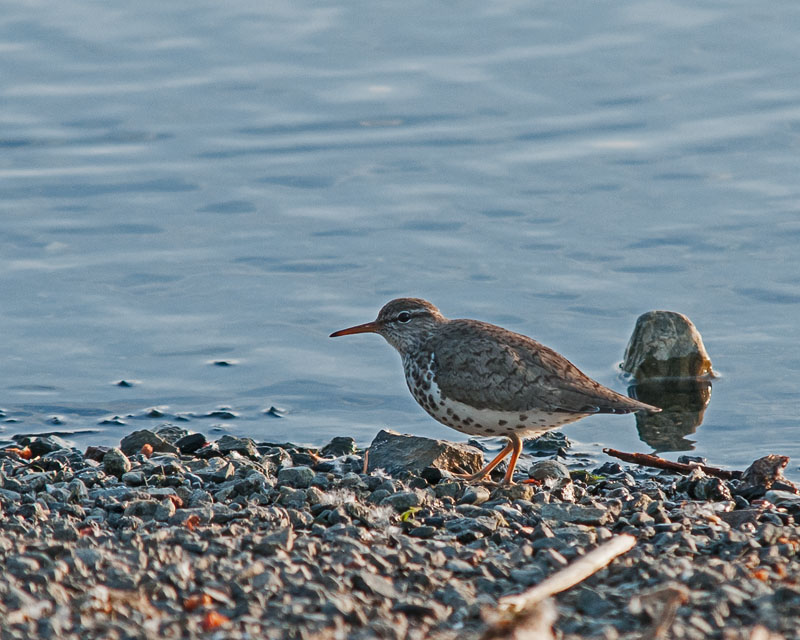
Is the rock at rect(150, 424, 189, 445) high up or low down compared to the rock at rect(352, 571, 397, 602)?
down

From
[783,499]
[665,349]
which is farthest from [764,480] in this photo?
[665,349]

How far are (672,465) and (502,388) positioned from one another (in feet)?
5.42

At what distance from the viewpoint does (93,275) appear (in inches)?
555

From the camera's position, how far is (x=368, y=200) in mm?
15617

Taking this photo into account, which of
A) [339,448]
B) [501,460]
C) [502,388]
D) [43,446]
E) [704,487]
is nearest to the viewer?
[704,487]

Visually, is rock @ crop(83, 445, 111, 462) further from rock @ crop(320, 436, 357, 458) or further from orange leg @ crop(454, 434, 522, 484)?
orange leg @ crop(454, 434, 522, 484)

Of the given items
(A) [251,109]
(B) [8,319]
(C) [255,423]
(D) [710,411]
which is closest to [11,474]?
(C) [255,423]

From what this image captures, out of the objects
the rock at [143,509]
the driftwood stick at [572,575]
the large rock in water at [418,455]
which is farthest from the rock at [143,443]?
the driftwood stick at [572,575]

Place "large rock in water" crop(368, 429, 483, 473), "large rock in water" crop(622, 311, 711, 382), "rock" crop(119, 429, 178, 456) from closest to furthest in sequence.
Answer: "large rock in water" crop(368, 429, 483, 473) → "rock" crop(119, 429, 178, 456) → "large rock in water" crop(622, 311, 711, 382)

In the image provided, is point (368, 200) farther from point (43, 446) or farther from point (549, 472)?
point (549, 472)

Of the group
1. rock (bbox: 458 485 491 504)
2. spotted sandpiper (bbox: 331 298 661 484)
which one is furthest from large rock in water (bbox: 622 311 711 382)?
rock (bbox: 458 485 491 504)

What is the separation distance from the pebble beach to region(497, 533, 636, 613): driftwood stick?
69 millimetres

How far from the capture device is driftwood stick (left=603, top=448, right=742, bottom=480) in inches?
374

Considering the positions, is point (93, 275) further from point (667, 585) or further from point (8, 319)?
→ point (667, 585)
